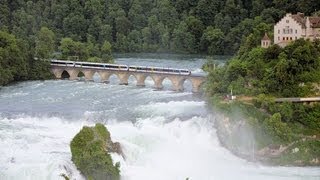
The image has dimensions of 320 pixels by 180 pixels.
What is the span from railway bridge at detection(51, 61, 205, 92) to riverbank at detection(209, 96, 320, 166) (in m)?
18.3

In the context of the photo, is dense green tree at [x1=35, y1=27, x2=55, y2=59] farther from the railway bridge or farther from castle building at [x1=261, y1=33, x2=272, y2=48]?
castle building at [x1=261, y1=33, x2=272, y2=48]

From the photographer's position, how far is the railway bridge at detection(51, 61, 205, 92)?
74.8 m

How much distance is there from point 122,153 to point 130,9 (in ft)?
246

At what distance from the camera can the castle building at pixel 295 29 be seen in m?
63.7

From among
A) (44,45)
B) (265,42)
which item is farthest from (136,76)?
(265,42)

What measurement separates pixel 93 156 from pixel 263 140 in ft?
43.8

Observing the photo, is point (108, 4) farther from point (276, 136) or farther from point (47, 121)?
point (276, 136)

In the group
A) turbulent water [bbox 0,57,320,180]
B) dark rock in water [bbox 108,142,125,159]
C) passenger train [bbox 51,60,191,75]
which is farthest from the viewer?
Answer: passenger train [bbox 51,60,191,75]

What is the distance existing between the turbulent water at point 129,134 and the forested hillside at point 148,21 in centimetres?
3599

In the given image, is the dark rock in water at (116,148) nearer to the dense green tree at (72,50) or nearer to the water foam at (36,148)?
the water foam at (36,148)

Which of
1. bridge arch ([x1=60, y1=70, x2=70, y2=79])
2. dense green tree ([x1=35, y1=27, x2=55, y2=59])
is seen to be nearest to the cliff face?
bridge arch ([x1=60, y1=70, x2=70, y2=79])

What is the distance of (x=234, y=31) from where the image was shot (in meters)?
109

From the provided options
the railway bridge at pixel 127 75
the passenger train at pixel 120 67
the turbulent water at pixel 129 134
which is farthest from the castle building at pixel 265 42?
the passenger train at pixel 120 67

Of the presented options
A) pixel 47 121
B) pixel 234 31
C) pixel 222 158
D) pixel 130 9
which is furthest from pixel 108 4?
pixel 222 158
